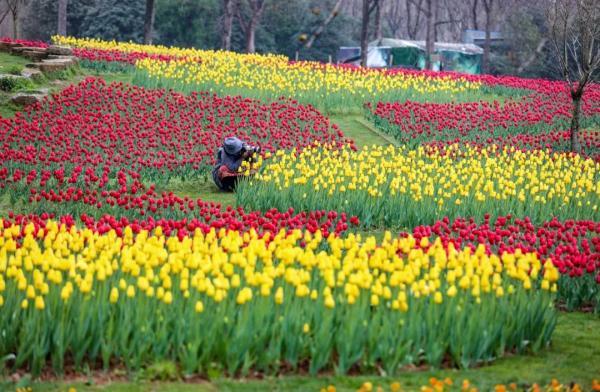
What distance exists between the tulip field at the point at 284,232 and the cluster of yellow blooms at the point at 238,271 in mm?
27

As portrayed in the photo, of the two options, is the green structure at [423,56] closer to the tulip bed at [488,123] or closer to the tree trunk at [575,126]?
the tulip bed at [488,123]

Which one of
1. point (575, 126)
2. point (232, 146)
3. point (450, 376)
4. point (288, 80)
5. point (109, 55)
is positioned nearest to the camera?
point (450, 376)

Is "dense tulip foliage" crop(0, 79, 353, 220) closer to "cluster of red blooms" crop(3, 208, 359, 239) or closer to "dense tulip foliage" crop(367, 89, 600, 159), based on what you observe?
"cluster of red blooms" crop(3, 208, 359, 239)

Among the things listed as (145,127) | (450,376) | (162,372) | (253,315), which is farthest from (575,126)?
(162,372)

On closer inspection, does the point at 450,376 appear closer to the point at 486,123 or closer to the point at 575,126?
the point at 575,126

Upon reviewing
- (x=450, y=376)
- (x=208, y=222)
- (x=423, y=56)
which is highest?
(x=423, y=56)

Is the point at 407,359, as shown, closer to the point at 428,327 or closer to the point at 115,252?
the point at 428,327

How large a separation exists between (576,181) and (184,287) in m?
9.12

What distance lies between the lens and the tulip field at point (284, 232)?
6.78 metres

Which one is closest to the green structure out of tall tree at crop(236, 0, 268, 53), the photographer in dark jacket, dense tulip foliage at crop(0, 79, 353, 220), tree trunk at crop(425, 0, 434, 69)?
tree trunk at crop(425, 0, 434, 69)

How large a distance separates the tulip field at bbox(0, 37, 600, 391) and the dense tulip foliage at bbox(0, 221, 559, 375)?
20 millimetres

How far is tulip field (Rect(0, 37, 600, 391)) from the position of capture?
678 centimetres

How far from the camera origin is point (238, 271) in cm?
801

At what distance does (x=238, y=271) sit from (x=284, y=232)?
29.1 inches
